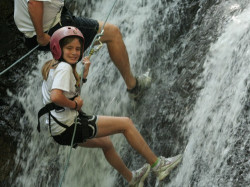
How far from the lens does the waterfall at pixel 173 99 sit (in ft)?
14.0

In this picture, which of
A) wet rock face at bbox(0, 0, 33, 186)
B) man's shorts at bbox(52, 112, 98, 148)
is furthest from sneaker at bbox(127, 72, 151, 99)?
wet rock face at bbox(0, 0, 33, 186)

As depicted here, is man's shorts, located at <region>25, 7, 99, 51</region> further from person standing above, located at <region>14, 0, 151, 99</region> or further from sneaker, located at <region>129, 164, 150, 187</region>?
sneaker, located at <region>129, 164, 150, 187</region>

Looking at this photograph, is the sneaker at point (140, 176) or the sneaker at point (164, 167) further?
the sneaker at point (140, 176)

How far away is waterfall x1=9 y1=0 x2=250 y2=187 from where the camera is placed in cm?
425

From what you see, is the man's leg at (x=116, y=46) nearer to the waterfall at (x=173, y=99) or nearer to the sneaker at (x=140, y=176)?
the waterfall at (x=173, y=99)

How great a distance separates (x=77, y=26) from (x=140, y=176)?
184 cm

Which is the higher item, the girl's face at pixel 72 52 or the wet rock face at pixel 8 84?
the girl's face at pixel 72 52

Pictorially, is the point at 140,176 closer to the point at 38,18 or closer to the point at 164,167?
the point at 164,167

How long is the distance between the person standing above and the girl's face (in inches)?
19.8

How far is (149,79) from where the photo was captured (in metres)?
5.62

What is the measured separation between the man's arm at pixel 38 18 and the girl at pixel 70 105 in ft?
1.11

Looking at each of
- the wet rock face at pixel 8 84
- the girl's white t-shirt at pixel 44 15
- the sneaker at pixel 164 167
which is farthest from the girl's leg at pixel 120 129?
the wet rock face at pixel 8 84

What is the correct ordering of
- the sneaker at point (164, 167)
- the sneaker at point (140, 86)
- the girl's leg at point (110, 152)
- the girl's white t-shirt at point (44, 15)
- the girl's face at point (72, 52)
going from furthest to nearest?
the sneaker at point (140, 86) → the girl's leg at point (110, 152) → the sneaker at point (164, 167) → the girl's white t-shirt at point (44, 15) → the girl's face at point (72, 52)

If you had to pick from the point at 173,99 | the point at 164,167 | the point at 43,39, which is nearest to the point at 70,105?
the point at 43,39
